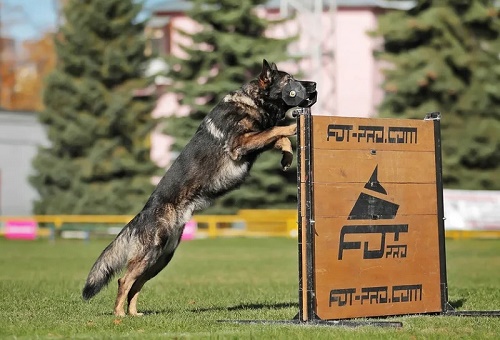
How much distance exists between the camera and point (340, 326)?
8.64 meters

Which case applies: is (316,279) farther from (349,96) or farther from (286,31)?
(349,96)

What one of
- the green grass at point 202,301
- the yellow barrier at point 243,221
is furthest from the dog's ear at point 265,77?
the yellow barrier at point 243,221

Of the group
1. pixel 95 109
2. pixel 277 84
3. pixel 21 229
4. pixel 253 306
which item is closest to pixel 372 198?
pixel 277 84

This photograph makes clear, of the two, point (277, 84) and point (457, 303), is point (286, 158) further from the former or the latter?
point (457, 303)

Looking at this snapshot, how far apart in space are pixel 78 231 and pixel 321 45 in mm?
15948

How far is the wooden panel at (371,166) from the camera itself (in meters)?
9.01

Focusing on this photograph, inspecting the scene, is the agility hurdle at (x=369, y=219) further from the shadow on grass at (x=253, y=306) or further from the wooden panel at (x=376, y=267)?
the shadow on grass at (x=253, y=306)

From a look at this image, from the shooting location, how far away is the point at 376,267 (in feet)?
30.4

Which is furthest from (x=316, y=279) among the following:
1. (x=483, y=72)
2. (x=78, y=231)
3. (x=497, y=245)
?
(x=483, y=72)

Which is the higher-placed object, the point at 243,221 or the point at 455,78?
the point at 455,78

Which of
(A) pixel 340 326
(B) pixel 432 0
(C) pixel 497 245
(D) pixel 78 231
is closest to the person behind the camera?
(A) pixel 340 326

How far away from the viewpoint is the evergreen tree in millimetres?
42531

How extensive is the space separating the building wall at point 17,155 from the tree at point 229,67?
37.8ft

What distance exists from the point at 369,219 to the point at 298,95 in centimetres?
145
